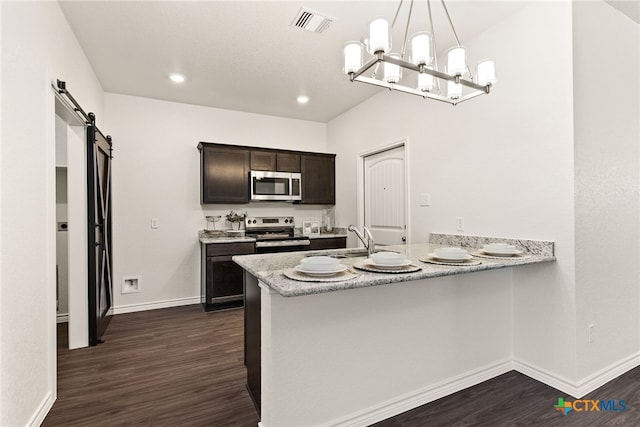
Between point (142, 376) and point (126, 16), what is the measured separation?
2.64m

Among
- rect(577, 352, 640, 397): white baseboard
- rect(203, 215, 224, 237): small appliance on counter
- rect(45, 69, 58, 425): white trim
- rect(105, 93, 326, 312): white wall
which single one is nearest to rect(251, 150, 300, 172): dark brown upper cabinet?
rect(105, 93, 326, 312): white wall

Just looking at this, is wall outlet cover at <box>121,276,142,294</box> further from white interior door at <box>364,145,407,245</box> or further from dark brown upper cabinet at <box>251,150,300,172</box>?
white interior door at <box>364,145,407,245</box>

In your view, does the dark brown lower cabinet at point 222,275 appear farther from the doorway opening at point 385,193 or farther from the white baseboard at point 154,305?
the doorway opening at point 385,193

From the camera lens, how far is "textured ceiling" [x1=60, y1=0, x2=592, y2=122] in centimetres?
232

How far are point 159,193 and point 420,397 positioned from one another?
144 inches

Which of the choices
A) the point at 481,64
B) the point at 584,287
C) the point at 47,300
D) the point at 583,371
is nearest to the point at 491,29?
the point at 481,64

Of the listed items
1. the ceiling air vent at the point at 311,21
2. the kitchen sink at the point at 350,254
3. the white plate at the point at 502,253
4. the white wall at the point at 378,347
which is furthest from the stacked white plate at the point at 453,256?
the ceiling air vent at the point at 311,21

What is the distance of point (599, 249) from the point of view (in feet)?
7.29

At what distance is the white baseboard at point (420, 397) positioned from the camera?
1816mm

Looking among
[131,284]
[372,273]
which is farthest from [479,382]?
[131,284]

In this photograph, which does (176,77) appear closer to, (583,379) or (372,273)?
(372,273)

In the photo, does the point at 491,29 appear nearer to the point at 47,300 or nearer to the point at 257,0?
the point at 257,0

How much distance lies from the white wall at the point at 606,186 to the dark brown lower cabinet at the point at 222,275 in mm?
3237

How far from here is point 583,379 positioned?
6.98 ft
